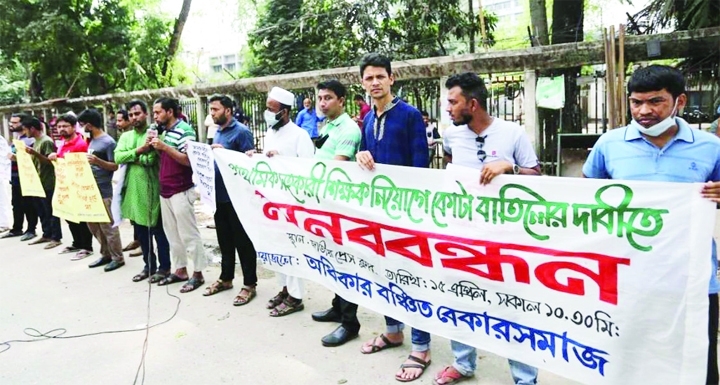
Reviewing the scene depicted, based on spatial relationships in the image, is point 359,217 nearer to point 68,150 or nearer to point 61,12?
point 68,150

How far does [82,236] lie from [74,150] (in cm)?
115

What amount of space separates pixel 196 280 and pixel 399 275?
8.27ft

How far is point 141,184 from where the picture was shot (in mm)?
4938

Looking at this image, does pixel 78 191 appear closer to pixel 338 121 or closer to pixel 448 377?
pixel 338 121

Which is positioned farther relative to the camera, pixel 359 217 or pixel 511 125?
pixel 359 217

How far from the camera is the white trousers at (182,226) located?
468 centimetres

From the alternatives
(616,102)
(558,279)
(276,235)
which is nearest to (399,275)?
(558,279)

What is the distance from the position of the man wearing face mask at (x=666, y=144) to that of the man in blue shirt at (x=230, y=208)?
2983mm

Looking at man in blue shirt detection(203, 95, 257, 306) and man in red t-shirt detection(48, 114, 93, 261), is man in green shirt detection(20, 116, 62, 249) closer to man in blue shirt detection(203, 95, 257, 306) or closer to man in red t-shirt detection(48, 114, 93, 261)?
man in red t-shirt detection(48, 114, 93, 261)

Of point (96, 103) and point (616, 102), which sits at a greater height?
point (96, 103)

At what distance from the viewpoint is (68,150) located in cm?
573

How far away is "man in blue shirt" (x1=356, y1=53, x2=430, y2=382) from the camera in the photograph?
3057 millimetres

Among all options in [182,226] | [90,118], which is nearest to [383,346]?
[182,226]

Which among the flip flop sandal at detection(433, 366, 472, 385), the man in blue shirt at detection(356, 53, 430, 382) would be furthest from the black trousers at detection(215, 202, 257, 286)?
the flip flop sandal at detection(433, 366, 472, 385)
